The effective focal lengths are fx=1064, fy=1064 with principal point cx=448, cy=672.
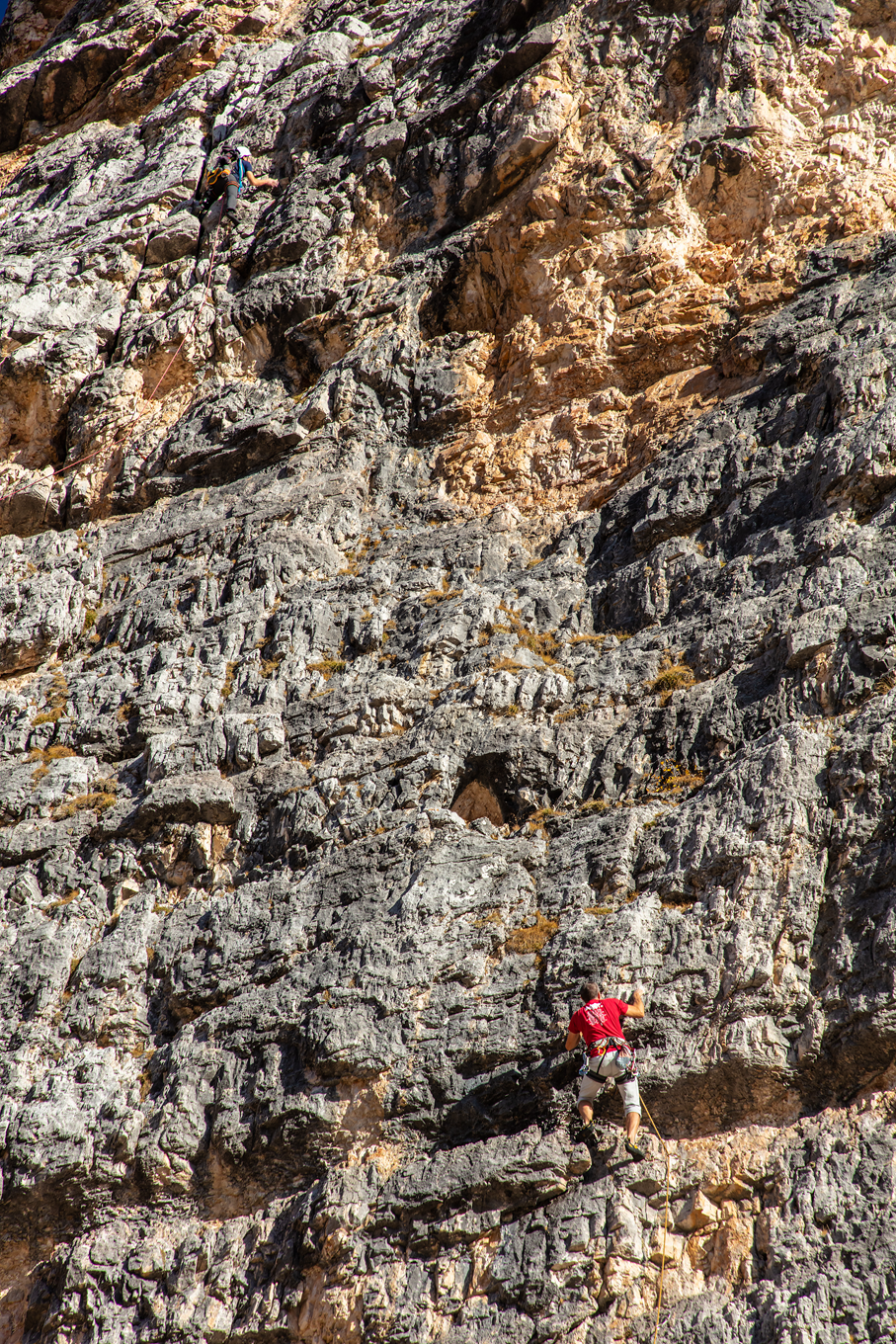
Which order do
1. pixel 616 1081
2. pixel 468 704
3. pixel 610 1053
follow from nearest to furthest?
pixel 610 1053 < pixel 616 1081 < pixel 468 704

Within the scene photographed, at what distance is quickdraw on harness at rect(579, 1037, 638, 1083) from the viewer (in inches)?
354

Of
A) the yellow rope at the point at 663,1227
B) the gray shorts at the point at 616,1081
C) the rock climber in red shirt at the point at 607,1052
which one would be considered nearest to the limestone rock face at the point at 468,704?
the yellow rope at the point at 663,1227

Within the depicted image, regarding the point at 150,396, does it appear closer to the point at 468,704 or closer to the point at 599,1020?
the point at 468,704

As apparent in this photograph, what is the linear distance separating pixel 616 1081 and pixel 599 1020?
52 centimetres

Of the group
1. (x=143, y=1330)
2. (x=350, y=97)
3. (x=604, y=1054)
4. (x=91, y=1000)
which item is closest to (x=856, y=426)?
(x=604, y=1054)

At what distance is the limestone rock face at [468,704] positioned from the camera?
912cm

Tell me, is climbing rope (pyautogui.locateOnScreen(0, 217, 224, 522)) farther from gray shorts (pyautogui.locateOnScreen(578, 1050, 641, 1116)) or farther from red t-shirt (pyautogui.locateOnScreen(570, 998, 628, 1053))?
gray shorts (pyautogui.locateOnScreen(578, 1050, 641, 1116))

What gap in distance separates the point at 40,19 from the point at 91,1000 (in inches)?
1356

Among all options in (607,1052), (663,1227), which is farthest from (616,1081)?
(663,1227)

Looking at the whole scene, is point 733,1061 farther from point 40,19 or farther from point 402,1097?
point 40,19

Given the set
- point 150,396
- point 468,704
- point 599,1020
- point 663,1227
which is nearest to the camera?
point 663,1227

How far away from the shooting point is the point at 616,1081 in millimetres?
9148

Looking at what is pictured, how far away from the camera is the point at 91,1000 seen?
38.4 feet

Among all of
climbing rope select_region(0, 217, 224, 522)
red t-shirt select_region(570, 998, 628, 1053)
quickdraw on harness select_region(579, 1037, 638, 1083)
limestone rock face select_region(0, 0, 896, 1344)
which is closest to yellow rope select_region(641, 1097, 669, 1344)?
limestone rock face select_region(0, 0, 896, 1344)
